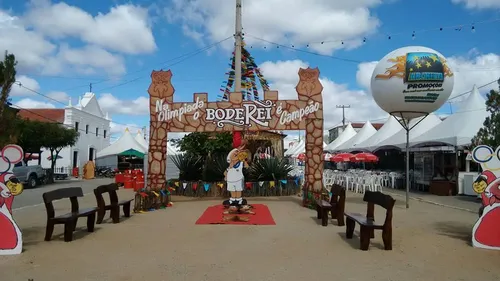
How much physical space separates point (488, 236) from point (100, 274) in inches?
253

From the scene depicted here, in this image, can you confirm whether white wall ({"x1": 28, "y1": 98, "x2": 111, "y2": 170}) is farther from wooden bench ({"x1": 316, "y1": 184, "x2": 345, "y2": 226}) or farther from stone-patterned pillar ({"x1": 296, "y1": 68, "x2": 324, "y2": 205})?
Answer: wooden bench ({"x1": 316, "y1": 184, "x2": 345, "y2": 226})

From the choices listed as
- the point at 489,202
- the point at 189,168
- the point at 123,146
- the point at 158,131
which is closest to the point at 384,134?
the point at 189,168

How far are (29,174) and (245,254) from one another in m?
19.8

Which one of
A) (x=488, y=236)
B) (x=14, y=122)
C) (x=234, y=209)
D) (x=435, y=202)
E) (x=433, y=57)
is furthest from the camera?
(x=435, y=202)

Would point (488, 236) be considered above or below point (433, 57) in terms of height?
below

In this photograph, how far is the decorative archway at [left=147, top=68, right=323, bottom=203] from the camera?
13.5m

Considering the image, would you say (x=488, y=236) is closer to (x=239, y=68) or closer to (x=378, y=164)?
(x=239, y=68)

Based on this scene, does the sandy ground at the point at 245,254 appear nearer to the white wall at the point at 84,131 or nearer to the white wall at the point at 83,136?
the white wall at the point at 83,136

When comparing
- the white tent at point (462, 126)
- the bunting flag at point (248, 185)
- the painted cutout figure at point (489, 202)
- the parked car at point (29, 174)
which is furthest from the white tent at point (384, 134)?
the parked car at point (29, 174)

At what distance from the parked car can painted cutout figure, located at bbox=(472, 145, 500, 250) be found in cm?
2133

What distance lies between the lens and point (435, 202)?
14.8m

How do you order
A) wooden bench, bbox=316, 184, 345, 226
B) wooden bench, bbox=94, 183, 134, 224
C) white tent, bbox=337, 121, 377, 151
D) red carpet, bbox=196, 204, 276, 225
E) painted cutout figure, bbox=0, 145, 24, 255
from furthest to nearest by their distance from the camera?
white tent, bbox=337, 121, 377, 151 → red carpet, bbox=196, 204, 276, 225 → wooden bench, bbox=94, 183, 134, 224 → wooden bench, bbox=316, 184, 345, 226 → painted cutout figure, bbox=0, 145, 24, 255

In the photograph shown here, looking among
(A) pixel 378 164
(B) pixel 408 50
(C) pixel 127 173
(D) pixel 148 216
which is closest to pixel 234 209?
(D) pixel 148 216

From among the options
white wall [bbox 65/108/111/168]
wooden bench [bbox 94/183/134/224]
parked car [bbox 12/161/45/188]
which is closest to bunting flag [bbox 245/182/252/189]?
wooden bench [bbox 94/183/134/224]
